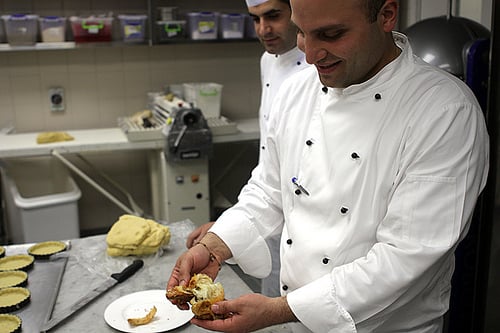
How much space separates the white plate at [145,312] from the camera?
56.7 inches

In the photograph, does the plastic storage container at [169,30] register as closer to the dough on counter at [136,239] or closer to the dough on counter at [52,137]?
the dough on counter at [52,137]

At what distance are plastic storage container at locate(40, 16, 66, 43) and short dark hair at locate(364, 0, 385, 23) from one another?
3029 millimetres

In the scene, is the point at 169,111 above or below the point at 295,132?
below

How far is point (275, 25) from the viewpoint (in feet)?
7.53

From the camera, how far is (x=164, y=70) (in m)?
4.38

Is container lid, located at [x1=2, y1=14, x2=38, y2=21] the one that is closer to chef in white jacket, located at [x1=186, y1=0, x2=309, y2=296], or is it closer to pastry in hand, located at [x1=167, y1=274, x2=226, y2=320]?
chef in white jacket, located at [x1=186, y1=0, x2=309, y2=296]

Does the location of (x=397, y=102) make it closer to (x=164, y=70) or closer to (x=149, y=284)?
(x=149, y=284)

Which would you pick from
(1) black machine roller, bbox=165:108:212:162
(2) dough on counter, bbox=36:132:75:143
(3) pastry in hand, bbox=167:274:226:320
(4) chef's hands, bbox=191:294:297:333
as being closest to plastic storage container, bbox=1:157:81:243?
(2) dough on counter, bbox=36:132:75:143

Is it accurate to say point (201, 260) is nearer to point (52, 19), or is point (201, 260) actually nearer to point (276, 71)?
point (276, 71)

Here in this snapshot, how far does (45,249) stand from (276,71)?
48.9 inches

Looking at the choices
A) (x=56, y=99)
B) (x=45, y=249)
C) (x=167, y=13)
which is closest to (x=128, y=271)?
(x=45, y=249)

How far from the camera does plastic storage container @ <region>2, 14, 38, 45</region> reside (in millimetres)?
3703

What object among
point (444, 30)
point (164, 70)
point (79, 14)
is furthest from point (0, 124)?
point (444, 30)

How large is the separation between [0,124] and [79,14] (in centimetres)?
97
